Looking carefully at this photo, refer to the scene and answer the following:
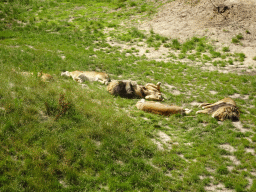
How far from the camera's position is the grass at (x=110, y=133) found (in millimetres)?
6312

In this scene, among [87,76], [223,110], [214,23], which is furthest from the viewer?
[214,23]

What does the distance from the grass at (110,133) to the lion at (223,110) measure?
0.35 m

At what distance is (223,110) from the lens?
9938 mm

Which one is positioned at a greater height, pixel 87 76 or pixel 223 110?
pixel 87 76

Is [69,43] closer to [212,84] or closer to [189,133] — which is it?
[212,84]

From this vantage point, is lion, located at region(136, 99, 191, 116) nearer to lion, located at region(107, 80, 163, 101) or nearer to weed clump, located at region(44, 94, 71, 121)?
lion, located at region(107, 80, 163, 101)

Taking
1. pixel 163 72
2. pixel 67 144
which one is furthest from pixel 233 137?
pixel 163 72

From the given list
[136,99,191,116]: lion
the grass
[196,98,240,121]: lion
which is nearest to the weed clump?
the grass

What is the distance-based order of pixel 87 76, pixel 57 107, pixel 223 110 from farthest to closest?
1. pixel 87 76
2. pixel 223 110
3. pixel 57 107

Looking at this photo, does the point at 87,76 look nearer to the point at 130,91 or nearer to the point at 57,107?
the point at 130,91

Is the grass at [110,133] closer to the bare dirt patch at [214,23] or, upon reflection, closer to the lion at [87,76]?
the lion at [87,76]

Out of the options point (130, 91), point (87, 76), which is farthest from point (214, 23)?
point (87, 76)

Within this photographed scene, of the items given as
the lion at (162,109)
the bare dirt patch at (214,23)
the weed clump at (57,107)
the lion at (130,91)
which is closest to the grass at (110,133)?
the weed clump at (57,107)

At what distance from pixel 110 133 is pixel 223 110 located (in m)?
5.17
